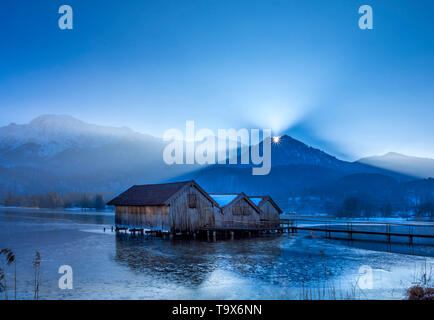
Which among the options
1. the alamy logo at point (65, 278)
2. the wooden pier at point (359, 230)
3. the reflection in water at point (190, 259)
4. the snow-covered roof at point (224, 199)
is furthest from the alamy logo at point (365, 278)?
the snow-covered roof at point (224, 199)

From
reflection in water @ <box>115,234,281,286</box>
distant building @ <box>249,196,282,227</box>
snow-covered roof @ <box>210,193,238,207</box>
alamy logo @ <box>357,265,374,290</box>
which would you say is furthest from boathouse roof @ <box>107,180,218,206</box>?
alamy logo @ <box>357,265,374,290</box>

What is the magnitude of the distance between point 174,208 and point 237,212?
384 inches

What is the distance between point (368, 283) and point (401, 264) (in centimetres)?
864

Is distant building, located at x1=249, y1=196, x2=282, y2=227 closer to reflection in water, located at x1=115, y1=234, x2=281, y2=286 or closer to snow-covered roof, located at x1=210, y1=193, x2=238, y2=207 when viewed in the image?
snow-covered roof, located at x1=210, y1=193, x2=238, y2=207

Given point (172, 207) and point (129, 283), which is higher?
point (172, 207)

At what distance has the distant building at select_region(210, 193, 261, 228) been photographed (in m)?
45.4

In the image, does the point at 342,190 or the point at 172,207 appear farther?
the point at 342,190

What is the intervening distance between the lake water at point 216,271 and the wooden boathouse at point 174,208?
7.37m

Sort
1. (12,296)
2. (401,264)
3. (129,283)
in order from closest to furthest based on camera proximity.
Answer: (12,296) → (129,283) → (401,264)

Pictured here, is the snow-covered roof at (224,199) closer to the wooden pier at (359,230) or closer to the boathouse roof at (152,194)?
the boathouse roof at (152,194)
